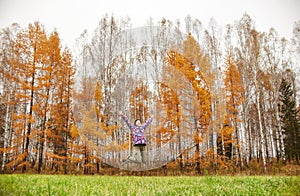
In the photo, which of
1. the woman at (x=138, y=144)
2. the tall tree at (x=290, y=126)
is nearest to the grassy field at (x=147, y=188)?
the woman at (x=138, y=144)

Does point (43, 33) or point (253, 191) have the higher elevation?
point (43, 33)

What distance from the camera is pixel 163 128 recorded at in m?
4.47

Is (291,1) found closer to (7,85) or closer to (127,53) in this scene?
(127,53)

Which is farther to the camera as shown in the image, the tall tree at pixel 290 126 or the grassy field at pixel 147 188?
the tall tree at pixel 290 126

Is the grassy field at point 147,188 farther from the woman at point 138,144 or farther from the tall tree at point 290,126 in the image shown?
the tall tree at point 290,126

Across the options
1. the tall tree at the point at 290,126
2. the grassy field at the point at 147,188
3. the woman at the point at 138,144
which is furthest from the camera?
the tall tree at the point at 290,126

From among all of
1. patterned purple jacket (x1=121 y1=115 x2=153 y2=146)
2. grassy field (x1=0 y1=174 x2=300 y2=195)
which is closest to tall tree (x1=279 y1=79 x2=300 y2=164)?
grassy field (x1=0 y1=174 x2=300 y2=195)

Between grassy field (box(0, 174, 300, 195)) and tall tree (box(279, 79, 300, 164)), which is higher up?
tall tree (box(279, 79, 300, 164))

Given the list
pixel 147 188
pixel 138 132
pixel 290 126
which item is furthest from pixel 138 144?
pixel 290 126

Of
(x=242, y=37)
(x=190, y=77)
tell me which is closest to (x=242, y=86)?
(x=242, y=37)

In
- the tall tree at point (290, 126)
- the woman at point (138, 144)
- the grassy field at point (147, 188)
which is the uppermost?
the tall tree at point (290, 126)

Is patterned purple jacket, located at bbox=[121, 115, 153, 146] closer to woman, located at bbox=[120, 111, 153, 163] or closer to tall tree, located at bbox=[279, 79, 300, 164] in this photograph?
woman, located at bbox=[120, 111, 153, 163]

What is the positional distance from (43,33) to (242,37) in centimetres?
1087

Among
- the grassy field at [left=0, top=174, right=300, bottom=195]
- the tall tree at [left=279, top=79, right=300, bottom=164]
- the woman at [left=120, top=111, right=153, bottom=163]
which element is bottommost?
the grassy field at [left=0, top=174, right=300, bottom=195]
